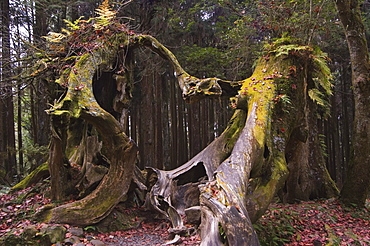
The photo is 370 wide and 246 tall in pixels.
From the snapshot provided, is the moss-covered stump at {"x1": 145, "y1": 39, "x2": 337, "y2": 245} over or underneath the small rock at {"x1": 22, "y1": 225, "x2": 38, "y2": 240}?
over

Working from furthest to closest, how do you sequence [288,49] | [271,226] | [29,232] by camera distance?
[288,49], [271,226], [29,232]

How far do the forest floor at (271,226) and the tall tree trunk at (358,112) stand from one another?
0.49m

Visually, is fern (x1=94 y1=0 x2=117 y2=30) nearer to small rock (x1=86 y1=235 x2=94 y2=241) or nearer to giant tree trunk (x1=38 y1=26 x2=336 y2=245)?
giant tree trunk (x1=38 y1=26 x2=336 y2=245)

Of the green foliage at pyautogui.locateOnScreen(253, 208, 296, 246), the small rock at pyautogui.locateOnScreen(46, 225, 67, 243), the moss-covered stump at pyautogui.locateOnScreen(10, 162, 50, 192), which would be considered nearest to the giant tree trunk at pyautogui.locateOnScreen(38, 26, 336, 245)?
the small rock at pyautogui.locateOnScreen(46, 225, 67, 243)

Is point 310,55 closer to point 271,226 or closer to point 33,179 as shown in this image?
point 271,226

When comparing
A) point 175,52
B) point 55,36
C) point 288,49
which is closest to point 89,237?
point 55,36

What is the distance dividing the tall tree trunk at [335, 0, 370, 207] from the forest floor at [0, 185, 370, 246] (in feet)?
1.61

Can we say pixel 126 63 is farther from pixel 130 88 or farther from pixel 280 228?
pixel 280 228

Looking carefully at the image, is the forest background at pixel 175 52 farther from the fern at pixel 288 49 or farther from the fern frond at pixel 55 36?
the fern at pixel 288 49

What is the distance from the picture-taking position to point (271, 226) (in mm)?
6168

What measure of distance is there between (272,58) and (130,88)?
4.28m

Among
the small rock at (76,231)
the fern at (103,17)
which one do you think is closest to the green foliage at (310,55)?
the fern at (103,17)

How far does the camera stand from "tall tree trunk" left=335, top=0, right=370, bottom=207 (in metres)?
7.61

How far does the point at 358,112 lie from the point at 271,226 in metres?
4.03
